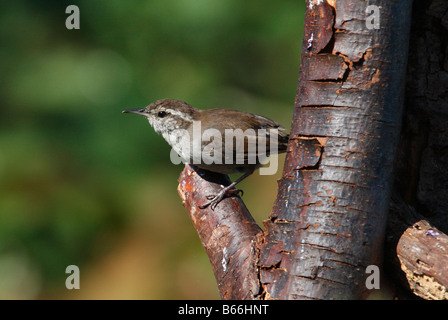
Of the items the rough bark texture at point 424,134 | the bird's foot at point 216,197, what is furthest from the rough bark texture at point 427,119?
the bird's foot at point 216,197

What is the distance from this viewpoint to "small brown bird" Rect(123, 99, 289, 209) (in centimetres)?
382

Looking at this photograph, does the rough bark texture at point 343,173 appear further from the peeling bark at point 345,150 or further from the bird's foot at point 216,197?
the bird's foot at point 216,197

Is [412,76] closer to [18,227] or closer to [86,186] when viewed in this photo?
[86,186]

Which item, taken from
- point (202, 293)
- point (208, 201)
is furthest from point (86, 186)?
point (208, 201)

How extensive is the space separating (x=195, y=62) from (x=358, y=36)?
3.10 metres

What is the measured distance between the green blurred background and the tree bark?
266 centimetres

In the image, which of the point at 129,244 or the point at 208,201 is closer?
the point at 208,201

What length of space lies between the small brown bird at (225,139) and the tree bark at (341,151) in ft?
4.19

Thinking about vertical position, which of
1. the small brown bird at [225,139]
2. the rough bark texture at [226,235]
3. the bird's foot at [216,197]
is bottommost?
the rough bark texture at [226,235]

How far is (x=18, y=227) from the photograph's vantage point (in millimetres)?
4801

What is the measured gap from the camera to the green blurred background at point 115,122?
491 cm

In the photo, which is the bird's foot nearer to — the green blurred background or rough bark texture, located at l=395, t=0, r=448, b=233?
rough bark texture, located at l=395, t=0, r=448, b=233

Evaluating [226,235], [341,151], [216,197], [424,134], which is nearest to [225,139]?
[216,197]

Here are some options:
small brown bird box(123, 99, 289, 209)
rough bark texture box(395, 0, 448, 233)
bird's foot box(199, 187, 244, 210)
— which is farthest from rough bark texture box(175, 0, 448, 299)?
small brown bird box(123, 99, 289, 209)
